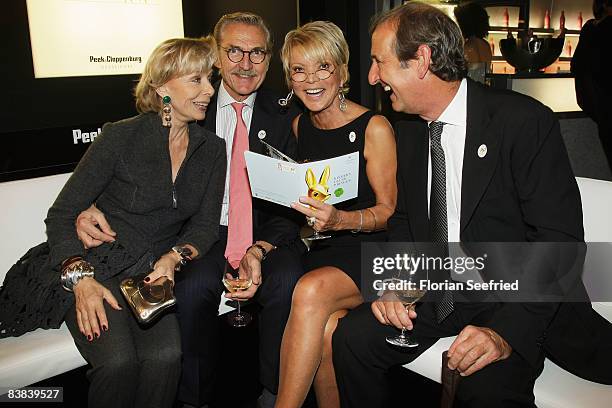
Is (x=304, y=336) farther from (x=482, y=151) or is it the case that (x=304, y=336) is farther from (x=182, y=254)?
(x=482, y=151)

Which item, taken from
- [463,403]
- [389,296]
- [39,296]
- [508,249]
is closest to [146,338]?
[39,296]

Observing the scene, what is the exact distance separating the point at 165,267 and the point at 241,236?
52 cm

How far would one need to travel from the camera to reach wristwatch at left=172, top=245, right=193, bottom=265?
101 inches

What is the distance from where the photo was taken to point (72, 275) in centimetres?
227

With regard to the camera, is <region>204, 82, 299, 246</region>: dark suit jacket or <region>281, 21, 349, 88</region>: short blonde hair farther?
<region>204, 82, 299, 246</region>: dark suit jacket

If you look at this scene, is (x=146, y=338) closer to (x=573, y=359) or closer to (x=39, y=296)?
(x=39, y=296)

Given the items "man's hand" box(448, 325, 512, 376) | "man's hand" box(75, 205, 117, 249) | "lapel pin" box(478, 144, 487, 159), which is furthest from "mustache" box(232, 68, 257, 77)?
"man's hand" box(448, 325, 512, 376)

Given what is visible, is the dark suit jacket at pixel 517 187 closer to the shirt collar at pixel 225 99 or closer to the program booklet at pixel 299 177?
the program booklet at pixel 299 177

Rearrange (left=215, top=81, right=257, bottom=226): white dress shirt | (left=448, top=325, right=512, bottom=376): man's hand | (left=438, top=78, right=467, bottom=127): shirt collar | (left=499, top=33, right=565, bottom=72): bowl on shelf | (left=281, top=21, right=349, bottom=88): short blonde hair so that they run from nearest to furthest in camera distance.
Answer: (left=448, top=325, right=512, bottom=376): man's hand, (left=438, top=78, right=467, bottom=127): shirt collar, (left=281, top=21, right=349, bottom=88): short blonde hair, (left=215, top=81, right=257, bottom=226): white dress shirt, (left=499, top=33, right=565, bottom=72): bowl on shelf

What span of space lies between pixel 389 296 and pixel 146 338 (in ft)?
3.16

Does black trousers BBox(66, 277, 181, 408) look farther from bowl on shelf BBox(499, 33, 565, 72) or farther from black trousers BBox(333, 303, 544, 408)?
bowl on shelf BBox(499, 33, 565, 72)

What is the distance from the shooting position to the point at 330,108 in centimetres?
282

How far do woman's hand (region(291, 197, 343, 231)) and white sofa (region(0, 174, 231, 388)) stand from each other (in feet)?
2.39

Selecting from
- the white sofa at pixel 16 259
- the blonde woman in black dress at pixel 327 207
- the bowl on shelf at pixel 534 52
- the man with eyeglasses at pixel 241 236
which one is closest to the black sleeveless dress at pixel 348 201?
the blonde woman in black dress at pixel 327 207
